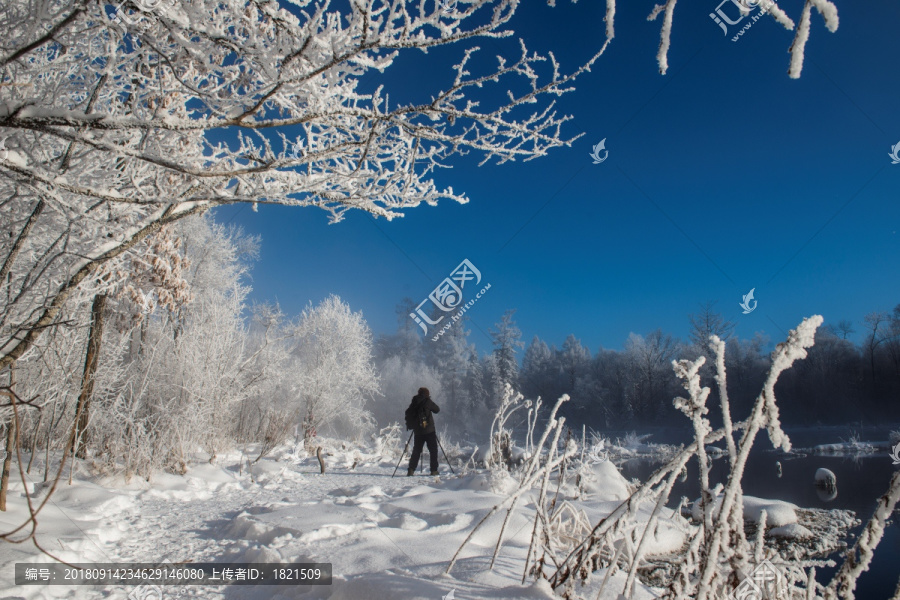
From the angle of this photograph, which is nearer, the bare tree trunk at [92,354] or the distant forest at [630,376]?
the bare tree trunk at [92,354]

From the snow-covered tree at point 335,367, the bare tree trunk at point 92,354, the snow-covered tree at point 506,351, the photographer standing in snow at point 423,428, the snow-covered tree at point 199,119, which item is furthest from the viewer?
the snow-covered tree at point 506,351

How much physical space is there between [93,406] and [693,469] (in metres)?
14.2

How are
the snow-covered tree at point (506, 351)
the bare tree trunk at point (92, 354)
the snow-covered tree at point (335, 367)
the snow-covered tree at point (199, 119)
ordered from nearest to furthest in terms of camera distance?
the snow-covered tree at point (199, 119), the bare tree trunk at point (92, 354), the snow-covered tree at point (335, 367), the snow-covered tree at point (506, 351)

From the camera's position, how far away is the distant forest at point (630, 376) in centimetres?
2795

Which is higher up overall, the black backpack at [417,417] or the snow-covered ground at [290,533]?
the black backpack at [417,417]

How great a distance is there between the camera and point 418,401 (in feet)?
28.4

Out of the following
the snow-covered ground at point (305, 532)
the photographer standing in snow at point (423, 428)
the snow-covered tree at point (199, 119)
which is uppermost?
the snow-covered tree at point (199, 119)

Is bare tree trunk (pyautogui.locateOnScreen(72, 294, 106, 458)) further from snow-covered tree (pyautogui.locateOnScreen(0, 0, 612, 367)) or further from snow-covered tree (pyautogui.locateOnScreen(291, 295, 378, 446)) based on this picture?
snow-covered tree (pyautogui.locateOnScreen(291, 295, 378, 446))

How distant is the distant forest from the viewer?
27953mm

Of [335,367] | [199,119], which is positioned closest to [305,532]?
[199,119]

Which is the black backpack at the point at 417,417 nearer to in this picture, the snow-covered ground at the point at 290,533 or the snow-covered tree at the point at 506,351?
the snow-covered ground at the point at 290,533

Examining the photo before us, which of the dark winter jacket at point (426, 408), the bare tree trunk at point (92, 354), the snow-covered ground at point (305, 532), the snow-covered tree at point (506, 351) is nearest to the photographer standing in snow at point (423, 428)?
the dark winter jacket at point (426, 408)

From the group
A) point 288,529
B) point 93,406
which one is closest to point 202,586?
point 288,529

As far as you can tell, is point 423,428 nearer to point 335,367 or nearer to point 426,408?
point 426,408
